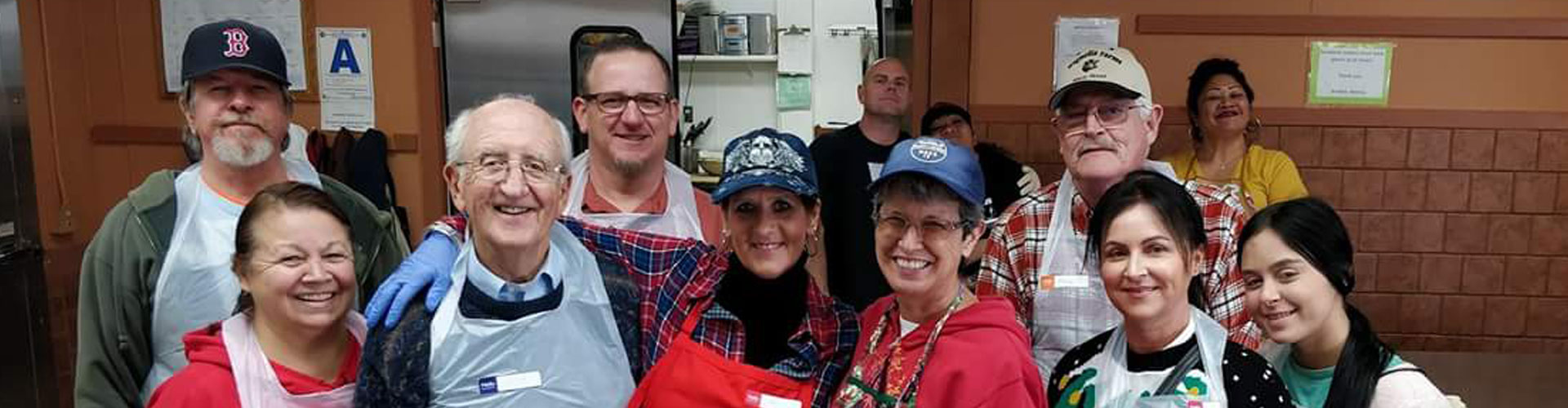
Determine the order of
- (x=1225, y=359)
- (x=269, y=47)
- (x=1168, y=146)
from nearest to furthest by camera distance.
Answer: (x=1225, y=359), (x=269, y=47), (x=1168, y=146)

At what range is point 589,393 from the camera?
1.41 metres

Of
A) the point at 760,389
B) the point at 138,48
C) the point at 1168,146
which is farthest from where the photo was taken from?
the point at 138,48

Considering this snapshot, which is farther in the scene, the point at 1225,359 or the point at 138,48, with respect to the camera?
the point at 138,48

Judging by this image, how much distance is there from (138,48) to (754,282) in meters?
3.52

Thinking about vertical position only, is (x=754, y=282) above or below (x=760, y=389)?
above

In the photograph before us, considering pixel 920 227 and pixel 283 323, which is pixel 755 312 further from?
pixel 283 323

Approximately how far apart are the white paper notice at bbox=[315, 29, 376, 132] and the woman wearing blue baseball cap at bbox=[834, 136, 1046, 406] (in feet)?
9.69

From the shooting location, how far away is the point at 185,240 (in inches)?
64.9

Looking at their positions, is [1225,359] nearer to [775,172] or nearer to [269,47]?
[775,172]

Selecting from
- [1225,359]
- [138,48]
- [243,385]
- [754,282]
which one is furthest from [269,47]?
[138,48]

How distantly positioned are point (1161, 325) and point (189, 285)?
157cm

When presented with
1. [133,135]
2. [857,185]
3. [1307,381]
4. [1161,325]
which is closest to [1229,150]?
[857,185]

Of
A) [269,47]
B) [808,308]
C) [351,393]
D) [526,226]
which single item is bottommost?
[351,393]

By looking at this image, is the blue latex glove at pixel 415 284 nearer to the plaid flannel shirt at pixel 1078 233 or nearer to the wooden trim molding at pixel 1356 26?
Answer: the plaid flannel shirt at pixel 1078 233
